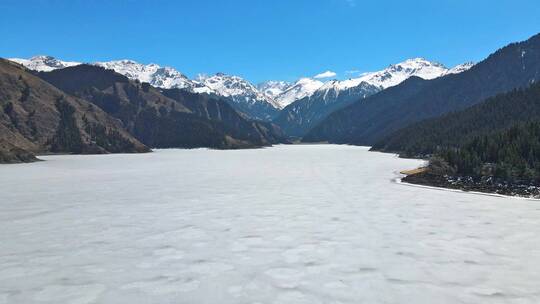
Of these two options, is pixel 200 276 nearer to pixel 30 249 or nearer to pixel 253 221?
pixel 30 249

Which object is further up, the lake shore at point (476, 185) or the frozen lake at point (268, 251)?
the lake shore at point (476, 185)

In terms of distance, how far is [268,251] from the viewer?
25031 mm

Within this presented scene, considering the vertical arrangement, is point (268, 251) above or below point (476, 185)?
below

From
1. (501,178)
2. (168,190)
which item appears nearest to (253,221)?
(168,190)

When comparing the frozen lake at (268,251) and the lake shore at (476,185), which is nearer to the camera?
the frozen lake at (268,251)

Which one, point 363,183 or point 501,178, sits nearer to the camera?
point 501,178

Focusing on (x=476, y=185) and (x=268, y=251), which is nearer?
(x=268, y=251)

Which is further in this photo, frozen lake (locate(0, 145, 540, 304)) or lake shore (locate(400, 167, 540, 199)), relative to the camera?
lake shore (locate(400, 167, 540, 199))

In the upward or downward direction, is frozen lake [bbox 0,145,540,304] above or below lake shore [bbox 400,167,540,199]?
below

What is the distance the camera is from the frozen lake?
1803 cm

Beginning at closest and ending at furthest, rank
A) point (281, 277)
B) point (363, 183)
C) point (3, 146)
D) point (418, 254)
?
1. point (281, 277)
2. point (418, 254)
3. point (363, 183)
4. point (3, 146)

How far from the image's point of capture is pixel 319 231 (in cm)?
3081

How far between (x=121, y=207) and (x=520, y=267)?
34.6 m

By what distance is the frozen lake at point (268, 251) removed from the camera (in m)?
18.0
